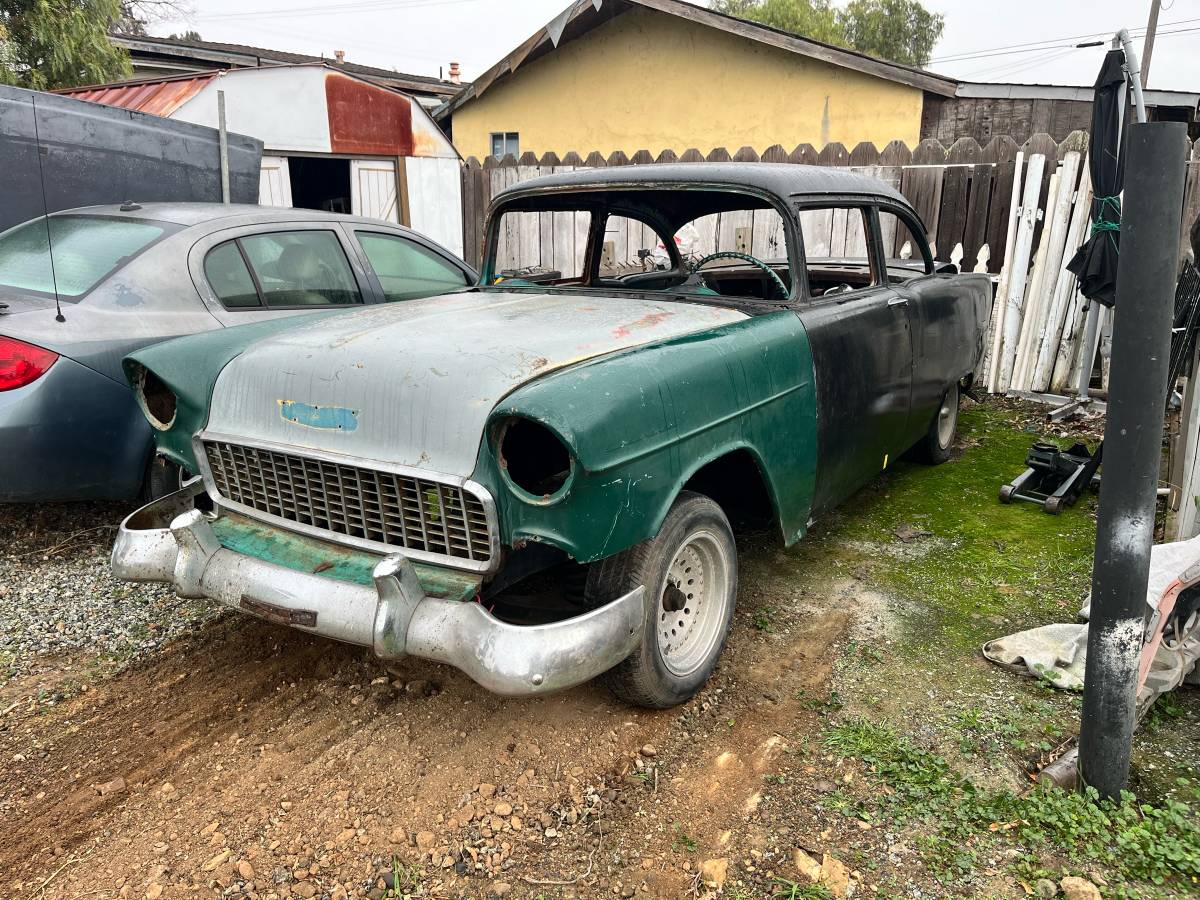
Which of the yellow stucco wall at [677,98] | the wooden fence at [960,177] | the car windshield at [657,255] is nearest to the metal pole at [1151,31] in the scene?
the yellow stucco wall at [677,98]

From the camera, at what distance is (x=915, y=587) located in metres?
3.81

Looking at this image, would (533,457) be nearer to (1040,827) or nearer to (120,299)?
(1040,827)

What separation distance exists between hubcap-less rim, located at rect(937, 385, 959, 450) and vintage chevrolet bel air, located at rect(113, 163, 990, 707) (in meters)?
1.63

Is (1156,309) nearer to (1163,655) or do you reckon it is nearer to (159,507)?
(1163,655)

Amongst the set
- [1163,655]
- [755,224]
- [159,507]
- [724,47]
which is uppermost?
[724,47]

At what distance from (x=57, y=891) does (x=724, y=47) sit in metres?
14.0

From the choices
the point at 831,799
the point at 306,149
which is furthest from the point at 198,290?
the point at 306,149

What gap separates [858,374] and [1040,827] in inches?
77.6

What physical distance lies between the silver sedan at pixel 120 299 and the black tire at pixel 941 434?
3.38 metres

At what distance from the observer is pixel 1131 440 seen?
7.12 ft

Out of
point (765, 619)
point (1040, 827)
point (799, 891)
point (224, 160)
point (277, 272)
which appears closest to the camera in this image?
point (799, 891)

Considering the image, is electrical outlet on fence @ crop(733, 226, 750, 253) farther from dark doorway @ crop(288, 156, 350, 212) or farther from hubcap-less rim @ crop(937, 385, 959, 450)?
dark doorway @ crop(288, 156, 350, 212)

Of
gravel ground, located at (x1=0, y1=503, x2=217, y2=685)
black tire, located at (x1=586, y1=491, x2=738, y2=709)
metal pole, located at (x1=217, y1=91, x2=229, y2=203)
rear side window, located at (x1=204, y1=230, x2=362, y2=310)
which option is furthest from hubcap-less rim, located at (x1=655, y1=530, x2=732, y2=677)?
metal pole, located at (x1=217, y1=91, x2=229, y2=203)

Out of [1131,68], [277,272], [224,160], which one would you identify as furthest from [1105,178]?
[224,160]
